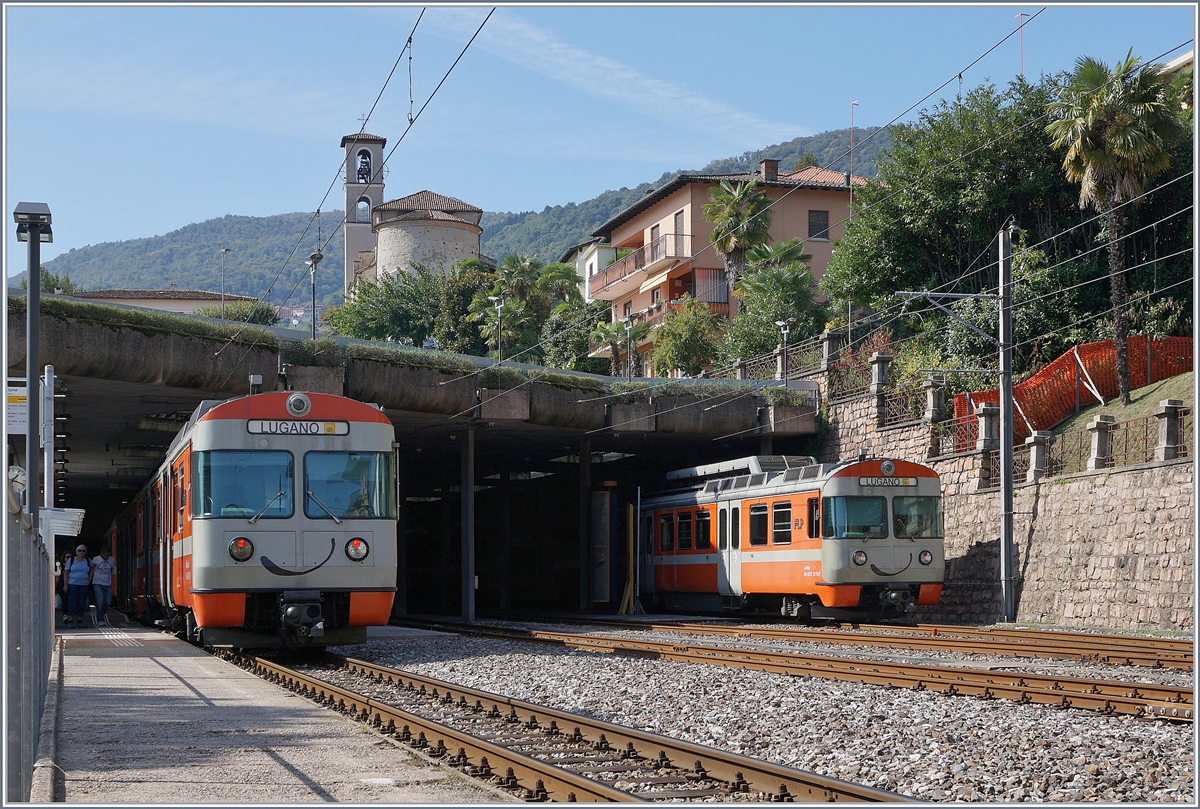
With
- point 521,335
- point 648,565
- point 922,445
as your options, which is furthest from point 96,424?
point 521,335

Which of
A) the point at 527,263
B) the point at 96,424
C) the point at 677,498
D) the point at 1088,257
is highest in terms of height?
the point at 527,263

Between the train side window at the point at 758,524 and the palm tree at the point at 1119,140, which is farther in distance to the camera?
the palm tree at the point at 1119,140

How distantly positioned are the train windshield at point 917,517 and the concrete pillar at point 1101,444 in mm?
3085

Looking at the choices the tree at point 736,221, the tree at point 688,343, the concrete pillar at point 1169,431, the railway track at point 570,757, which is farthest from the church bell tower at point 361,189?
the railway track at point 570,757

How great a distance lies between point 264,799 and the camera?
7473 millimetres

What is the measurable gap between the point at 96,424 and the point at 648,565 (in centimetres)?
1444

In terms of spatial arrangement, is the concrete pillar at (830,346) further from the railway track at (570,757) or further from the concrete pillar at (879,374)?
the railway track at (570,757)

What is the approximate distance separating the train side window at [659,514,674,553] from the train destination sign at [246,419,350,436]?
52.4ft

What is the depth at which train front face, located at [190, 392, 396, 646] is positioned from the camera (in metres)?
16.2

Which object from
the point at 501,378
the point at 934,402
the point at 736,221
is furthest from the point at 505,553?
the point at 736,221

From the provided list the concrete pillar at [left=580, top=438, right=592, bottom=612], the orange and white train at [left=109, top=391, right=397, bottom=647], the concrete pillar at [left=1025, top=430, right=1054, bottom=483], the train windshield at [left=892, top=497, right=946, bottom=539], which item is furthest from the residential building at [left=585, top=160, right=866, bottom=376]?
the orange and white train at [left=109, top=391, right=397, bottom=647]

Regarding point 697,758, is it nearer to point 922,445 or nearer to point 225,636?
point 225,636

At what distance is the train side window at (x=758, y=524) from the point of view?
26.8 meters

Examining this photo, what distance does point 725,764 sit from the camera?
8.09 meters
